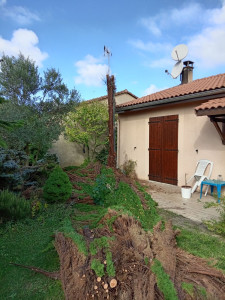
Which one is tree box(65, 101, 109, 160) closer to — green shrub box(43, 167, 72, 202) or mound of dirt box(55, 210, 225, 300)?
green shrub box(43, 167, 72, 202)

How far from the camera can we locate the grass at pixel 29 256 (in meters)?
2.09

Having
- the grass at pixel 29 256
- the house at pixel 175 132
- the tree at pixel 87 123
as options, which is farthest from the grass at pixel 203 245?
the tree at pixel 87 123

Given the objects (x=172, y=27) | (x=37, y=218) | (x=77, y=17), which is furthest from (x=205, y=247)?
(x=172, y=27)

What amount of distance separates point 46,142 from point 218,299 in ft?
19.7

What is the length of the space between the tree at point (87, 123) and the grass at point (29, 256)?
22.7 ft

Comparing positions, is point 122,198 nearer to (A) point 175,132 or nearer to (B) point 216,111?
(B) point 216,111

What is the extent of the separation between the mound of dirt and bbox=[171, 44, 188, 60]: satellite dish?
878 centimetres

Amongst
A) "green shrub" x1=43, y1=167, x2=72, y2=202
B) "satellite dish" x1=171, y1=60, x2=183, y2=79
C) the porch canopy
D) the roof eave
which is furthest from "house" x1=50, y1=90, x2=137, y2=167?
the porch canopy

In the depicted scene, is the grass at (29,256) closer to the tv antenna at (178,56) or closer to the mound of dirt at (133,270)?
the mound of dirt at (133,270)

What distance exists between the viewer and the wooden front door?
7430 millimetres

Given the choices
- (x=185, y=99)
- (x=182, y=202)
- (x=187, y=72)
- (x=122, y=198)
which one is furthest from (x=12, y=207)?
(x=187, y=72)

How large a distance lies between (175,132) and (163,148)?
788 mm

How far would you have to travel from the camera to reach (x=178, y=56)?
368 inches

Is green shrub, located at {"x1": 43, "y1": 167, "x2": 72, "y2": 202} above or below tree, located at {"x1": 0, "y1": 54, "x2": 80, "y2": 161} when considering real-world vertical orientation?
below
